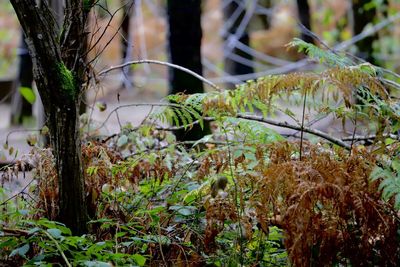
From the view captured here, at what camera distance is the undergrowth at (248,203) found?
209 centimetres

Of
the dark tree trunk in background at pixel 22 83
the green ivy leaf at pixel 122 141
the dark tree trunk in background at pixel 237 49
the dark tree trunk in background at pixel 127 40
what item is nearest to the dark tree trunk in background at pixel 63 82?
the dark tree trunk in background at pixel 127 40

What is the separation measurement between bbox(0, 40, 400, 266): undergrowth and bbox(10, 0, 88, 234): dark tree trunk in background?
0.35 ft

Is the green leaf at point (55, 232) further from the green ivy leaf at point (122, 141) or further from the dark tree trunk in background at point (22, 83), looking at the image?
the dark tree trunk in background at point (22, 83)

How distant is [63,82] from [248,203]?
2.84ft

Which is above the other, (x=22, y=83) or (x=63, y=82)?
(x=63, y=82)

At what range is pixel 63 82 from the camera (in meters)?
2.31

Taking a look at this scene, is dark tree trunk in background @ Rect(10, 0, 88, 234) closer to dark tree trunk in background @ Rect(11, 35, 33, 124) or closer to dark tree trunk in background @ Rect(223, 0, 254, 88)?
dark tree trunk in background @ Rect(11, 35, 33, 124)

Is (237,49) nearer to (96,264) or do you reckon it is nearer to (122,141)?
(122,141)

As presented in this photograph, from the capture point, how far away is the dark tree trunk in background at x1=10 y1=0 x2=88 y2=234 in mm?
2279

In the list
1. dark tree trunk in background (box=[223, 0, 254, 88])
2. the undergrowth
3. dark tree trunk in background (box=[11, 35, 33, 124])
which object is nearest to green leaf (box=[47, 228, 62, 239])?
the undergrowth

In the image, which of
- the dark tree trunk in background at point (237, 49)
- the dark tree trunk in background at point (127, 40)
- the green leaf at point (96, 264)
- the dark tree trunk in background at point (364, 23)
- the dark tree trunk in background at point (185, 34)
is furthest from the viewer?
the dark tree trunk in background at point (237, 49)

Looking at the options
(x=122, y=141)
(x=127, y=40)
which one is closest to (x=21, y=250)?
(x=127, y=40)

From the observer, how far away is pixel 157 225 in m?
2.39

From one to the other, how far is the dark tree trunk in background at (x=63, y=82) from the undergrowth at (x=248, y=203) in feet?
0.35
